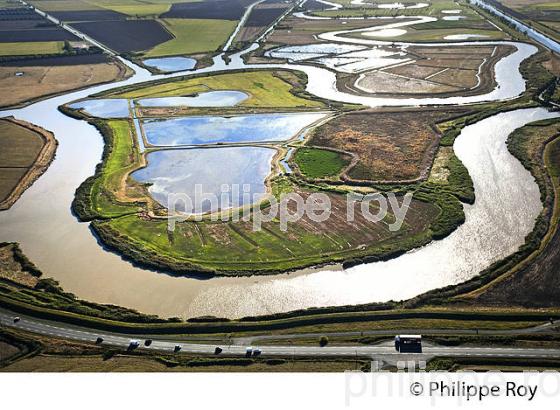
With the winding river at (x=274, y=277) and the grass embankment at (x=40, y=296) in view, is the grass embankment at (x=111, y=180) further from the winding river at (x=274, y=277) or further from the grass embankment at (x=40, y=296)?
the grass embankment at (x=40, y=296)

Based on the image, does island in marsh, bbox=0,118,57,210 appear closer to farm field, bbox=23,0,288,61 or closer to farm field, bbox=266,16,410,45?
farm field, bbox=23,0,288,61

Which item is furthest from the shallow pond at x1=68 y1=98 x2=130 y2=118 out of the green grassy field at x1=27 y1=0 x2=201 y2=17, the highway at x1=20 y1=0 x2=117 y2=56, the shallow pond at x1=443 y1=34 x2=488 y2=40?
the green grassy field at x1=27 y1=0 x2=201 y2=17

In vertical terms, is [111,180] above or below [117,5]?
below

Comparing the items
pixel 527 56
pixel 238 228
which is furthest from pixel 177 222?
pixel 527 56

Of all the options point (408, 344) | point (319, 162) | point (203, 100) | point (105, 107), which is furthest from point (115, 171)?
point (408, 344)

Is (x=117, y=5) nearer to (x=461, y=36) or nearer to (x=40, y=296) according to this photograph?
(x=461, y=36)

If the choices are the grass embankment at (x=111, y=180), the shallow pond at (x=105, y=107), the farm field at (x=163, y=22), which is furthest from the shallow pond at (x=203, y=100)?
the farm field at (x=163, y=22)
